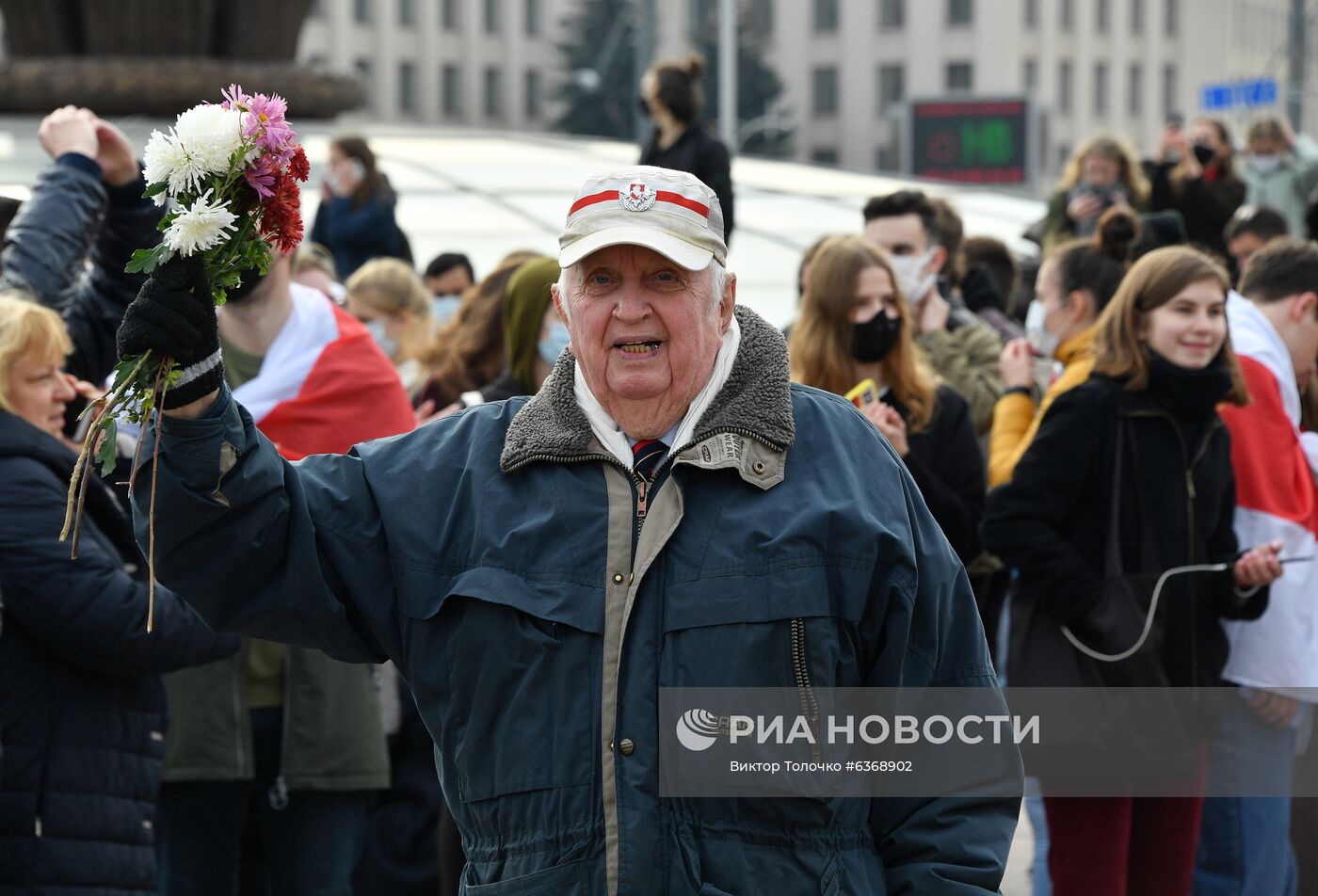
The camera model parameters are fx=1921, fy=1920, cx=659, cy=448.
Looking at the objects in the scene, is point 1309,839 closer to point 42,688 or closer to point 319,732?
point 319,732

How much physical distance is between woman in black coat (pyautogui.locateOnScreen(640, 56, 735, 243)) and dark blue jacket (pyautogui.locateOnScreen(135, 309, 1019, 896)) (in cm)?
661

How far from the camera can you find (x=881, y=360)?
557cm

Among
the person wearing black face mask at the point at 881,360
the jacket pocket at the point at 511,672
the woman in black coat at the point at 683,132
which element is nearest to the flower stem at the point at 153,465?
the jacket pocket at the point at 511,672

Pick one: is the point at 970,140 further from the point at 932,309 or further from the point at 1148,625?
the point at 1148,625

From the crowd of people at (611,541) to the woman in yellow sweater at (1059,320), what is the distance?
14mm

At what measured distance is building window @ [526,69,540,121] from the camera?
259ft

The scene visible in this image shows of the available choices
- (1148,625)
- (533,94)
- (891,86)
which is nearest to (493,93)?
(533,94)

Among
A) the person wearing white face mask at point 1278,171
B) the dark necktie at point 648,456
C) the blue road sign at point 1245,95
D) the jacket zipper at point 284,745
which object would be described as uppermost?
the blue road sign at point 1245,95

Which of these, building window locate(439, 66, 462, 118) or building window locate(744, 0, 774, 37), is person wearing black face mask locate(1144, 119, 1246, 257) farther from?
building window locate(744, 0, 774, 37)

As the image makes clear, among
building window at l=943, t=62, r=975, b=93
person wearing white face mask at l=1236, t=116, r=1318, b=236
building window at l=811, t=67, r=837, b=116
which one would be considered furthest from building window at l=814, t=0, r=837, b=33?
person wearing white face mask at l=1236, t=116, r=1318, b=236

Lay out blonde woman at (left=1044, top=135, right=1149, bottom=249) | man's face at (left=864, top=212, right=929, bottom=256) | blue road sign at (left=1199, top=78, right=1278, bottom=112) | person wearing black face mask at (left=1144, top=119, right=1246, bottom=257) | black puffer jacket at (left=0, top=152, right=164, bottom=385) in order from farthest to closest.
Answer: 1. blue road sign at (left=1199, top=78, right=1278, bottom=112)
2. person wearing black face mask at (left=1144, top=119, right=1246, bottom=257)
3. blonde woman at (left=1044, top=135, right=1149, bottom=249)
4. man's face at (left=864, top=212, right=929, bottom=256)
5. black puffer jacket at (left=0, top=152, right=164, bottom=385)

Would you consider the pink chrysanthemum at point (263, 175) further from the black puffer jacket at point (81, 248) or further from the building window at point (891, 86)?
the building window at point (891, 86)

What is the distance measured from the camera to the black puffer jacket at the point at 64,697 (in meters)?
4.27

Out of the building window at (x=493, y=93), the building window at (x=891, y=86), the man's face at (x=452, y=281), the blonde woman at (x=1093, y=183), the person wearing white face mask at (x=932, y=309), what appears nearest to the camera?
the person wearing white face mask at (x=932, y=309)
